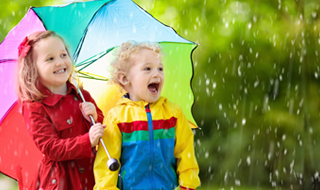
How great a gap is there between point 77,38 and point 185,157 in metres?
1.26

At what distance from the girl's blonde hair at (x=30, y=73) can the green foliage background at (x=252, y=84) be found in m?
4.85

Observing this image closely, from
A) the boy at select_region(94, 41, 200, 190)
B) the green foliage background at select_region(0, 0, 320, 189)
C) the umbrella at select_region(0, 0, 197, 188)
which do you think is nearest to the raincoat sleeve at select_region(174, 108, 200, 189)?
the boy at select_region(94, 41, 200, 190)

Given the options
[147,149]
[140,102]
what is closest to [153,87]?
[140,102]

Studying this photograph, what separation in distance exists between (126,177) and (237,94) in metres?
6.46

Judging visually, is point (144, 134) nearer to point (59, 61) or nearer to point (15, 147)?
point (59, 61)

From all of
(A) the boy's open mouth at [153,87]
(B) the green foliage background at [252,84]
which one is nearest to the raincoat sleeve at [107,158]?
(A) the boy's open mouth at [153,87]

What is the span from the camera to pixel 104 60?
351 cm

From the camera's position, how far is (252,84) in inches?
346

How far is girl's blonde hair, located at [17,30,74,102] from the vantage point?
288 cm

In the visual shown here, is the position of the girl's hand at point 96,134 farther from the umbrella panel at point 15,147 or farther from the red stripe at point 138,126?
the umbrella panel at point 15,147

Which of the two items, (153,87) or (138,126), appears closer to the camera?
(138,126)

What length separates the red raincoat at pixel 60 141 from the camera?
107 inches

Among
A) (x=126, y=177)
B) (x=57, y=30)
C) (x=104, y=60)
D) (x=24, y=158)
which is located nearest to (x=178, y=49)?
(x=104, y=60)

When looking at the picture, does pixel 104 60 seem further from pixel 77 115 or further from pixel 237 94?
pixel 237 94
